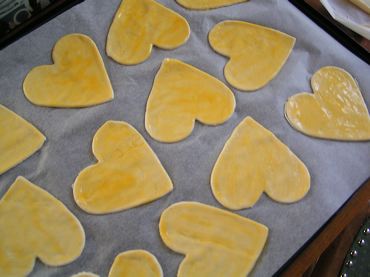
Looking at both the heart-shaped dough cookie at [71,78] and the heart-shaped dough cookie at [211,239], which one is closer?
the heart-shaped dough cookie at [211,239]

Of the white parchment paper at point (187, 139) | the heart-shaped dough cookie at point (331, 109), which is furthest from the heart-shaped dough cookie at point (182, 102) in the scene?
the heart-shaped dough cookie at point (331, 109)

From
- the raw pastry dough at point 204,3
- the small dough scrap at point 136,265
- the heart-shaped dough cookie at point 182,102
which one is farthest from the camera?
the raw pastry dough at point 204,3

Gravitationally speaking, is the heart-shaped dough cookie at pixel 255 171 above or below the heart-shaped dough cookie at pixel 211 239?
above

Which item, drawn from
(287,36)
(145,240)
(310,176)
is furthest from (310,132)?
(145,240)

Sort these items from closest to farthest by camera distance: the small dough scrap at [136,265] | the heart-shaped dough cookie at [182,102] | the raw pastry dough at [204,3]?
the small dough scrap at [136,265] → the heart-shaped dough cookie at [182,102] → the raw pastry dough at [204,3]

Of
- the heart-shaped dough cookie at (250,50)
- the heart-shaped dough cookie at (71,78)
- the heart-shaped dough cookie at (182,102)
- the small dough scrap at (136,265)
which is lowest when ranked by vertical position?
the small dough scrap at (136,265)

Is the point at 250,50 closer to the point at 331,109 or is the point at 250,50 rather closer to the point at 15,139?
the point at 331,109

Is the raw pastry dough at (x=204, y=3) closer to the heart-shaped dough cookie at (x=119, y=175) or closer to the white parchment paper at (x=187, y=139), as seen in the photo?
the white parchment paper at (x=187, y=139)
